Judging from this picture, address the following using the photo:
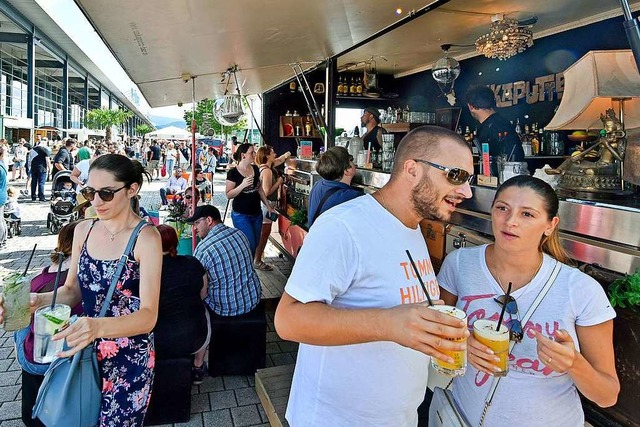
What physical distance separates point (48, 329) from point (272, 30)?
145 inches

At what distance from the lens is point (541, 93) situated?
24.5ft

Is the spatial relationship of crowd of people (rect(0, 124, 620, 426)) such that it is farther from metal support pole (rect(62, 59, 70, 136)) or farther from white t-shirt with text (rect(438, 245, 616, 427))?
metal support pole (rect(62, 59, 70, 136))

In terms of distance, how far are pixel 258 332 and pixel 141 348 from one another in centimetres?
179

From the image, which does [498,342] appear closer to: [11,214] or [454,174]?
[454,174]

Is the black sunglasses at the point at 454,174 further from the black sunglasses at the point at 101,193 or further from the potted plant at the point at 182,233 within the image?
the potted plant at the point at 182,233

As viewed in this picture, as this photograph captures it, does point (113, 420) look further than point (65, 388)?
Yes

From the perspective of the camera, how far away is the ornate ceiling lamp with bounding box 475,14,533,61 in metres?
5.86

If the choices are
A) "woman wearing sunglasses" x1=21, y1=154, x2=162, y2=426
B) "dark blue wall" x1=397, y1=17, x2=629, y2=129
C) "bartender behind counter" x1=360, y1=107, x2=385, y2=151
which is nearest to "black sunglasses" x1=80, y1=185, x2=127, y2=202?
"woman wearing sunglasses" x1=21, y1=154, x2=162, y2=426

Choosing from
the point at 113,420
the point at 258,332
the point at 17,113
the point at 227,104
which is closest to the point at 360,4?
the point at 258,332

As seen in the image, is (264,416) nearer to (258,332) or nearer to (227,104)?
(258,332)

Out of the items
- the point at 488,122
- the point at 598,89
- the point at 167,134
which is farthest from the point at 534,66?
the point at 167,134

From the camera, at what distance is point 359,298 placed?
144 cm

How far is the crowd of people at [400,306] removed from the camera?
1354mm

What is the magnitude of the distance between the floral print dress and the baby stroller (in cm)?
Result: 754
